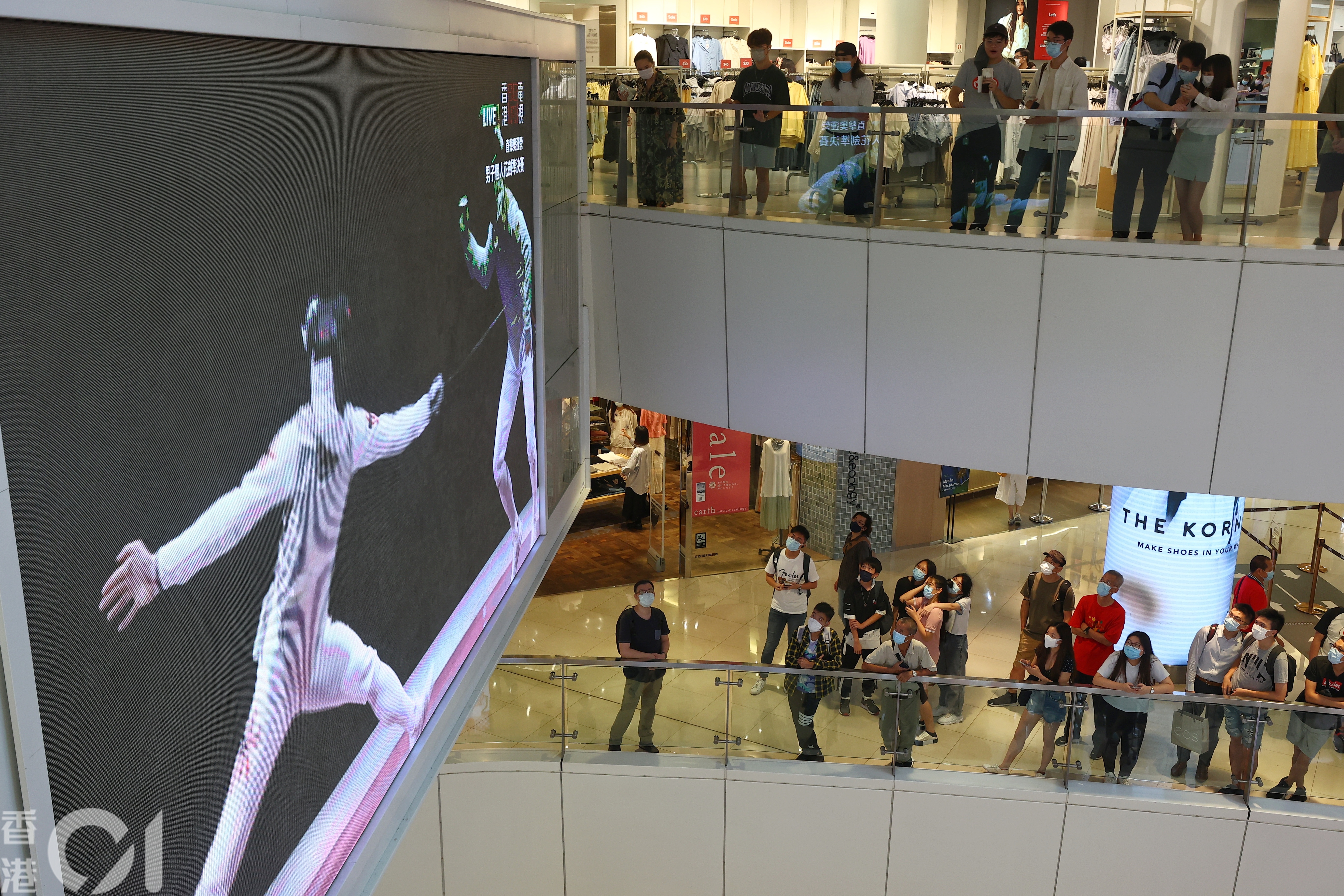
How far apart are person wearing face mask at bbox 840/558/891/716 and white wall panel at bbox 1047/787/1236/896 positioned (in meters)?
2.09

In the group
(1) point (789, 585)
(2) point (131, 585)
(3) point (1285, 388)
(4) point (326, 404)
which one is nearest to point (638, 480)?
(1) point (789, 585)

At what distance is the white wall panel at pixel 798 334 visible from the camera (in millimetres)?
9227

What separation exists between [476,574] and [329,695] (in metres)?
1.49

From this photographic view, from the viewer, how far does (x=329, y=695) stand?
328 centimetres

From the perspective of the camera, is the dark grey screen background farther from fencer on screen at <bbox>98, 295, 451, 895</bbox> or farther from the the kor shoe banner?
the the kor shoe banner

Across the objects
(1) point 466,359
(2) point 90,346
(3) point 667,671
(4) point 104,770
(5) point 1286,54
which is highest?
(5) point 1286,54

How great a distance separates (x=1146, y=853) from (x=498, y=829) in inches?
212

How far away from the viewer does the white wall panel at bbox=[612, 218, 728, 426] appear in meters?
9.78

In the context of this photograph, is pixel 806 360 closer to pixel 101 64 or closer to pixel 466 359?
pixel 466 359

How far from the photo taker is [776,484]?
14.6 m

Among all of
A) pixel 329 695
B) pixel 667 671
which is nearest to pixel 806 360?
pixel 667 671

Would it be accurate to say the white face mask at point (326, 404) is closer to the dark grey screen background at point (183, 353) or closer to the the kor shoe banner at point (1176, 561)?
the dark grey screen background at point (183, 353)

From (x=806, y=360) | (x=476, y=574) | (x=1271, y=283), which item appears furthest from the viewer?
(x=806, y=360)

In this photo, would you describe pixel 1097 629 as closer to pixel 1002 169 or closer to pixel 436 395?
pixel 1002 169
